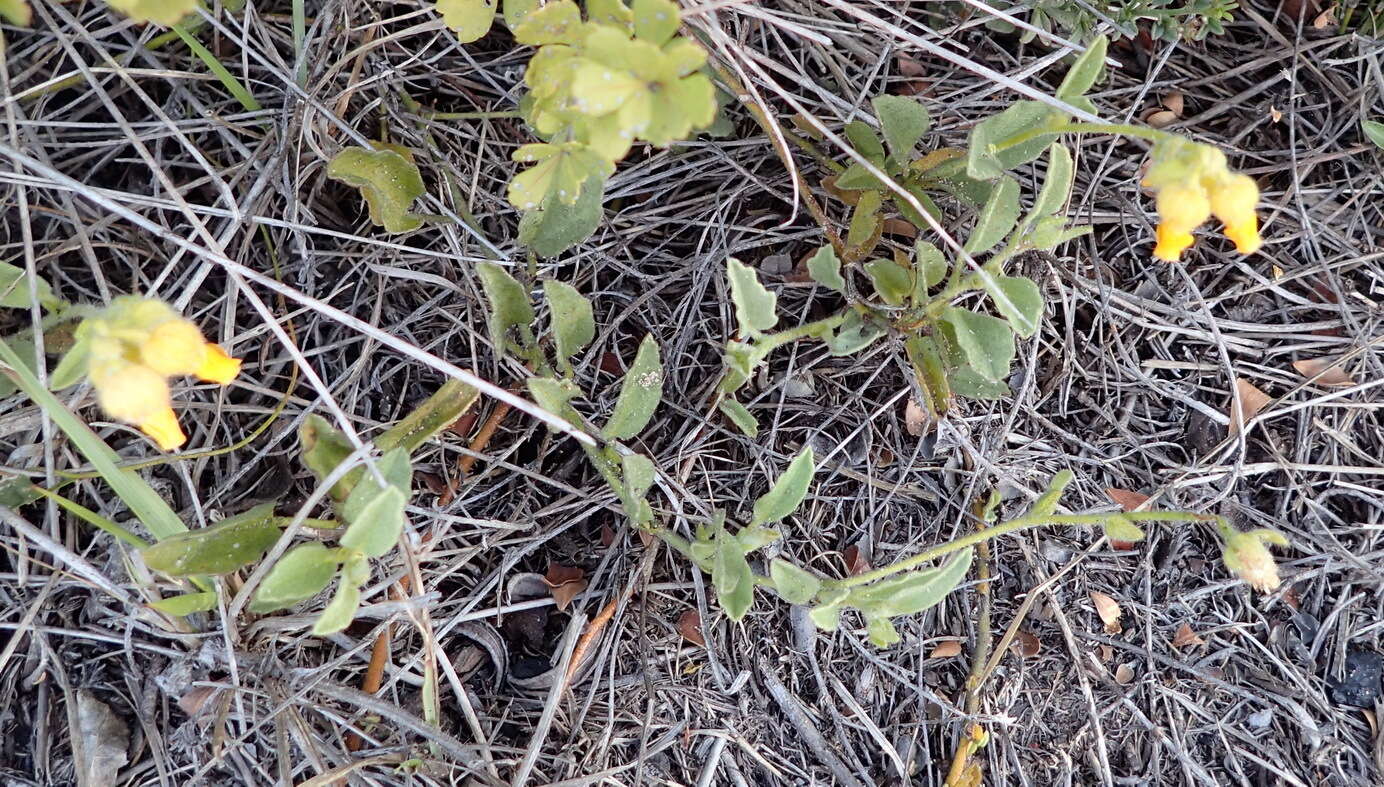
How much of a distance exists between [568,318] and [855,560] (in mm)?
836

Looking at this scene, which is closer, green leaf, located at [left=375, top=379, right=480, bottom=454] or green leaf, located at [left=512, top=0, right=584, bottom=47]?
green leaf, located at [left=512, top=0, right=584, bottom=47]

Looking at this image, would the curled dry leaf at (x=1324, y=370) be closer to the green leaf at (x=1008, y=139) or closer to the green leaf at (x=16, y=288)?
the green leaf at (x=1008, y=139)

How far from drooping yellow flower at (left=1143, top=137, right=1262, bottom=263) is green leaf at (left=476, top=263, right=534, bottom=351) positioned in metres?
1.11

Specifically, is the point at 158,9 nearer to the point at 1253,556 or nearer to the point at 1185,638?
the point at 1253,556

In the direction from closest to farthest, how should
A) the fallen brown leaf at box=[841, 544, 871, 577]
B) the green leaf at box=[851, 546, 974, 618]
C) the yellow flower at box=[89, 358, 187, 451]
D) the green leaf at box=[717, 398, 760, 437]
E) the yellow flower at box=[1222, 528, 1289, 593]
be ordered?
1. the yellow flower at box=[89, 358, 187, 451]
2. the yellow flower at box=[1222, 528, 1289, 593]
3. the green leaf at box=[851, 546, 974, 618]
4. the green leaf at box=[717, 398, 760, 437]
5. the fallen brown leaf at box=[841, 544, 871, 577]

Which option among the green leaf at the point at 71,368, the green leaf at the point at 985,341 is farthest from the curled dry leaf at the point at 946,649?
the green leaf at the point at 71,368

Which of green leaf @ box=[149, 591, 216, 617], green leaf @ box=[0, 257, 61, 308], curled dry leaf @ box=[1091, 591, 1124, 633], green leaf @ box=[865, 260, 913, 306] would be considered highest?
green leaf @ box=[0, 257, 61, 308]

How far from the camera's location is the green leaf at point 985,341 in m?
1.77

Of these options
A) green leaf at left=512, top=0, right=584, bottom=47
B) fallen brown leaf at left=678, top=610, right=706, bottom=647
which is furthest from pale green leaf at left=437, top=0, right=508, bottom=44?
fallen brown leaf at left=678, top=610, right=706, bottom=647

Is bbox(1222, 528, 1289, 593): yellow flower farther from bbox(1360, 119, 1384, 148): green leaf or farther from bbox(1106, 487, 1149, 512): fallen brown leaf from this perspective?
bbox(1360, 119, 1384, 148): green leaf

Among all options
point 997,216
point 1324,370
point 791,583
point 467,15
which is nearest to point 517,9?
point 467,15

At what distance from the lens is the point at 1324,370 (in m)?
2.32

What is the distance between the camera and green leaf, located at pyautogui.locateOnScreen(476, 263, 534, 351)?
182 cm

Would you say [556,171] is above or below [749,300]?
above
